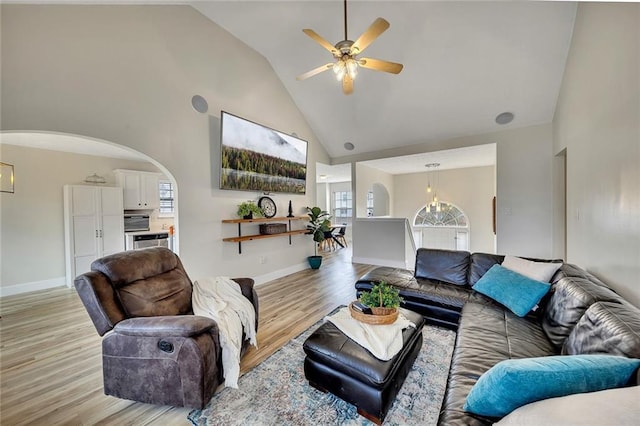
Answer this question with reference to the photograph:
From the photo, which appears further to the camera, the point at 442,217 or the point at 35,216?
the point at 442,217

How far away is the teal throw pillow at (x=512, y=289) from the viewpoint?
2.04 m

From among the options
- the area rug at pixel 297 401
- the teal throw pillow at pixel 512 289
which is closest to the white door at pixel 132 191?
the area rug at pixel 297 401

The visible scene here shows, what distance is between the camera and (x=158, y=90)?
119 inches

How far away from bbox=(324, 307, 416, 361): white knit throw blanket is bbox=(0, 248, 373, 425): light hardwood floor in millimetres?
924

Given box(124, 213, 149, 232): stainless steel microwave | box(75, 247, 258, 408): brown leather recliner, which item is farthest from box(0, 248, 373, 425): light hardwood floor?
box(124, 213, 149, 232): stainless steel microwave

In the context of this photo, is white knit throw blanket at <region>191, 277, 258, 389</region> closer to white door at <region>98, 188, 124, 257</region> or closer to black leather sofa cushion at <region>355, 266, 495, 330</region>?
black leather sofa cushion at <region>355, 266, 495, 330</region>

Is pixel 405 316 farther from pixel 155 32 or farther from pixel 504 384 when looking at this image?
pixel 155 32

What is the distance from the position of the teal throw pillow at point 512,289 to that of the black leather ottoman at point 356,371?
1.01 meters

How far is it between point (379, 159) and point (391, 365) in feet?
15.8

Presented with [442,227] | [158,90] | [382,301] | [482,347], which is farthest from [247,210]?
[442,227]

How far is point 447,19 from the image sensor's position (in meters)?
3.11

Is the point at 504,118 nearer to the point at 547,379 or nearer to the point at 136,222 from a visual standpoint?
the point at 547,379

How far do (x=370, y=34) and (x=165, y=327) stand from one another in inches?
112

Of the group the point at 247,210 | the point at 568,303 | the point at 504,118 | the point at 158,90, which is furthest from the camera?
the point at 504,118
